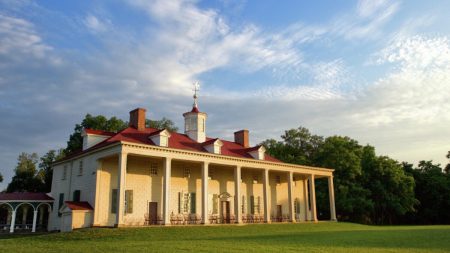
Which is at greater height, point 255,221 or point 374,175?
point 374,175

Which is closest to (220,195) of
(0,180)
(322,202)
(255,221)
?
(255,221)

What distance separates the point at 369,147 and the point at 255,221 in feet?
77.9

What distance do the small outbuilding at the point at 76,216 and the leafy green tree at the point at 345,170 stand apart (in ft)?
92.4

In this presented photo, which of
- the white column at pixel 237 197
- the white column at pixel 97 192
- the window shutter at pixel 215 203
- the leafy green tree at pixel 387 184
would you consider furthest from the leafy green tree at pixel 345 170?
the white column at pixel 97 192

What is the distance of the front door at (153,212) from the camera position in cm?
2936

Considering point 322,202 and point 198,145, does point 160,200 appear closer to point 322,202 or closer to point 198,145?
point 198,145

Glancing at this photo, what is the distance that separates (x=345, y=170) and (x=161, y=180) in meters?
24.5

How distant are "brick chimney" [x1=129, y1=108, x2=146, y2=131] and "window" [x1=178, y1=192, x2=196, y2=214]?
6.13 meters

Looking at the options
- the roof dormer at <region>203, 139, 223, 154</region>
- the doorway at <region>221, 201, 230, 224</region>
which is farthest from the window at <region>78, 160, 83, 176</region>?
the doorway at <region>221, 201, 230, 224</region>

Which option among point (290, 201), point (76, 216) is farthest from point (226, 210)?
point (76, 216)

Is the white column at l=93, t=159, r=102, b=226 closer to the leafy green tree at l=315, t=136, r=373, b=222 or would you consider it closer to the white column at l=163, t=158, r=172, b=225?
the white column at l=163, t=158, r=172, b=225

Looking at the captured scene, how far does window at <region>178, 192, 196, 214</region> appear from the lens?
102 ft

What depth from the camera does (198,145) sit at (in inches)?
1302

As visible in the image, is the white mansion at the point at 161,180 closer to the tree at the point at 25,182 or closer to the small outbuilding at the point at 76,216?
the small outbuilding at the point at 76,216
